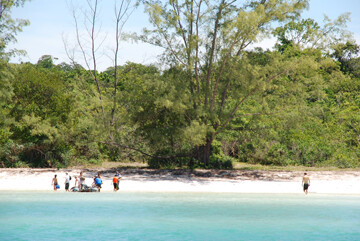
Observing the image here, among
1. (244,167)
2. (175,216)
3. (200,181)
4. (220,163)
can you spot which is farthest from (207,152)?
(175,216)

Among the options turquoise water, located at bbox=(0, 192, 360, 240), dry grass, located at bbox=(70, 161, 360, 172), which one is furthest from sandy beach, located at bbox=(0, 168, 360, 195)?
dry grass, located at bbox=(70, 161, 360, 172)

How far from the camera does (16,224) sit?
51.9 ft

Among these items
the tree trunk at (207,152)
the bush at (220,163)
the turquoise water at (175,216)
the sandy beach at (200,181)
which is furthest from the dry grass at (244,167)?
the turquoise water at (175,216)

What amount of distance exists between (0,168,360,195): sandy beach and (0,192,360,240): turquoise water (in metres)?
1.62

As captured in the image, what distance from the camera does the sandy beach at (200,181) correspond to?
23.6 metres

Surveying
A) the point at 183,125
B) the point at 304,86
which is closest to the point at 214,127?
the point at 183,125

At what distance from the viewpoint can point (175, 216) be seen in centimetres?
1745

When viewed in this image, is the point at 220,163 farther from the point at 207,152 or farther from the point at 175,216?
the point at 175,216

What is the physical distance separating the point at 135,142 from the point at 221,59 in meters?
8.87

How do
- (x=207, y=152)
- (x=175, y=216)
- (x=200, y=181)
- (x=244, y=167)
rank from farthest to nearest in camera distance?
(x=244, y=167) < (x=207, y=152) < (x=200, y=181) < (x=175, y=216)

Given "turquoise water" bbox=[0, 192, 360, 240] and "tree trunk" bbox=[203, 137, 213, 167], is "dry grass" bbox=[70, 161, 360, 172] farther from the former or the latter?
"turquoise water" bbox=[0, 192, 360, 240]

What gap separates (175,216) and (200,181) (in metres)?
7.79

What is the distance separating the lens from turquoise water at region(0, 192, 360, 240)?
48.1 ft

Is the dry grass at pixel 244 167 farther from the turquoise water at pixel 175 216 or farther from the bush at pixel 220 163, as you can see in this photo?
the turquoise water at pixel 175 216
